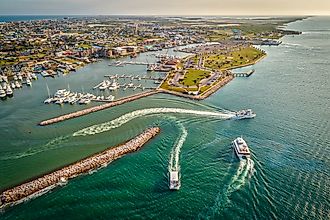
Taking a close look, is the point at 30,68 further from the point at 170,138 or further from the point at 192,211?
the point at 192,211

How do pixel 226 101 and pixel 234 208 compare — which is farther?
pixel 226 101

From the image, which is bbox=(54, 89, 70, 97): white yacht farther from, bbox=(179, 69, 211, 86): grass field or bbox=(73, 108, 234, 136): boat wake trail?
bbox=(179, 69, 211, 86): grass field

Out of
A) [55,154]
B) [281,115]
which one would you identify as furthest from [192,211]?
[281,115]

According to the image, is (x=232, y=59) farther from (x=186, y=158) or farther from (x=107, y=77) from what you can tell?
(x=186, y=158)

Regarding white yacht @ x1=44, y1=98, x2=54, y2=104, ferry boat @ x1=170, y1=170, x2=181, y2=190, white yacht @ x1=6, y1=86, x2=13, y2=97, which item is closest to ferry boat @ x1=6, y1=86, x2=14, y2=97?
white yacht @ x1=6, y1=86, x2=13, y2=97

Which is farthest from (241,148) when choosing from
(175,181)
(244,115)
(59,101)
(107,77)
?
(107,77)
